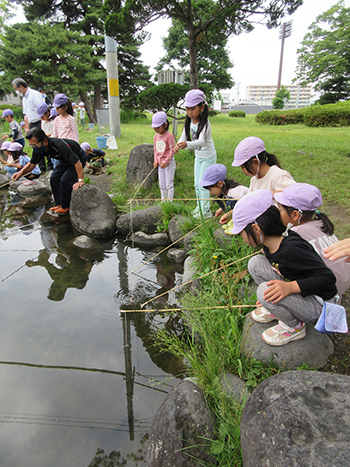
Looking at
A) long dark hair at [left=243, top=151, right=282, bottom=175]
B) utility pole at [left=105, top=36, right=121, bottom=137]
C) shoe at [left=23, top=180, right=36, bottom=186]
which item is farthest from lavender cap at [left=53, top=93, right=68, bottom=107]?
utility pole at [left=105, top=36, right=121, bottom=137]

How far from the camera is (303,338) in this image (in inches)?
81.9

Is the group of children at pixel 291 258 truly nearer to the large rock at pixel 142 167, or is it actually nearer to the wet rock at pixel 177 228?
the wet rock at pixel 177 228

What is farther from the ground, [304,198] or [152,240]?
[304,198]

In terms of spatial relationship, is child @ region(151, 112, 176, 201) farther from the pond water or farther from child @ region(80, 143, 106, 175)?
child @ region(80, 143, 106, 175)

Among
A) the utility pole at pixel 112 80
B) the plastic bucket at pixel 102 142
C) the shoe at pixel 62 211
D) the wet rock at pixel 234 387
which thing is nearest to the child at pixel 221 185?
the wet rock at pixel 234 387

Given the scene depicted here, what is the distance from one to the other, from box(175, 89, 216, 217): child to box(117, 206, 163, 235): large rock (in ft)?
2.51

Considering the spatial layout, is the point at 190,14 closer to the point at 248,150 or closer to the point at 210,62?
the point at 248,150

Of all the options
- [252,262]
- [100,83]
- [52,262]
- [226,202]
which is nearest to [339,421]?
[252,262]

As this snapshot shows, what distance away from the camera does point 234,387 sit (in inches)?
75.7

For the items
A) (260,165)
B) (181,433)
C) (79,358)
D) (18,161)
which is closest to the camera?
(181,433)

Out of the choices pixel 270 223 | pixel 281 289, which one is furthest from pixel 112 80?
pixel 281 289

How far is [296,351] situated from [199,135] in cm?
300

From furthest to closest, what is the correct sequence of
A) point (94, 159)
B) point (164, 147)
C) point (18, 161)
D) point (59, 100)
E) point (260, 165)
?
point (18, 161), point (94, 159), point (59, 100), point (164, 147), point (260, 165)

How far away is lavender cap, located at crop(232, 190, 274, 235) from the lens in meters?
1.95
